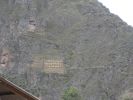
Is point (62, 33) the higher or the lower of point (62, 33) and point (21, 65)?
the higher

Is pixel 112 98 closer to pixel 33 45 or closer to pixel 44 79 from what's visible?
pixel 44 79

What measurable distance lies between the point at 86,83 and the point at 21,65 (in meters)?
9.14

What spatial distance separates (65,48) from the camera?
58625mm

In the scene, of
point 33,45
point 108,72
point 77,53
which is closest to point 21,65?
point 33,45

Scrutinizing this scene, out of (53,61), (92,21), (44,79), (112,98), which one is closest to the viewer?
(112,98)

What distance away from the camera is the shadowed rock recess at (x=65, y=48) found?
5056 centimetres

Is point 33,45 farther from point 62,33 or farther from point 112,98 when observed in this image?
point 112,98

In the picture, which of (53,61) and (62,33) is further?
(62,33)

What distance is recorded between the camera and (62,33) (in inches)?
2453

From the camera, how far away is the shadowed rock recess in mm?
50562

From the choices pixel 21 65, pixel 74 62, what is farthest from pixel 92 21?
pixel 21 65

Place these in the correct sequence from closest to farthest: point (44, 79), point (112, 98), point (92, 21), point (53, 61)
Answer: point (112, 98), point (44, 79), point (53, 61), point (92, 21)

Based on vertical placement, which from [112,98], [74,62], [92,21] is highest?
[92,21]

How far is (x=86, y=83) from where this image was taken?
169 feet
